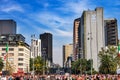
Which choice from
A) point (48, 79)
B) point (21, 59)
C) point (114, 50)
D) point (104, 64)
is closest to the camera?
point (48, 79)

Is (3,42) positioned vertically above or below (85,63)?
above

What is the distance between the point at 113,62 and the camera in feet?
395

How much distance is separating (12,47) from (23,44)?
6228mm

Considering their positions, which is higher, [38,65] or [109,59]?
[38,65]

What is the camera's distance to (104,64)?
12219 cm

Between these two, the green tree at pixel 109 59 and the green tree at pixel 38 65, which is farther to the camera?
the green tree at pixel 38 65

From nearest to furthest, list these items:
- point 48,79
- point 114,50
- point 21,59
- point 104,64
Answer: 1. point 48,79
2. point 114,50
3. point 104,64
4. point 21,59

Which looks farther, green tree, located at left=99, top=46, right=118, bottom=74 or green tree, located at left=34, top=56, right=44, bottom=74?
A: green tree, located at left=34, top=56, right=44, bottom=74

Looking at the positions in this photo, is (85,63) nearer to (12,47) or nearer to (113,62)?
(12,47)

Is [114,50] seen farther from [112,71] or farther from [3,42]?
[3,42]

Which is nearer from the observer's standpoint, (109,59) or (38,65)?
(109,59)

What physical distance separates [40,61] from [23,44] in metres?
13.3

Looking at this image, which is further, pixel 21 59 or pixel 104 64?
pixel 21 59

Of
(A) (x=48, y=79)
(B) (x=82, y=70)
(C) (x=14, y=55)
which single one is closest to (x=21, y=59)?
(C) (x=14, y=55)
